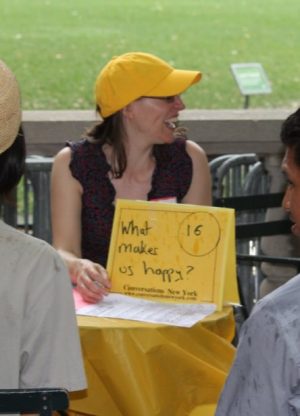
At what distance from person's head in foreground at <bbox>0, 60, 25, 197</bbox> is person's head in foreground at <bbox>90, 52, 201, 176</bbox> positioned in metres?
1.99

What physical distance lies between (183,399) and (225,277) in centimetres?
40

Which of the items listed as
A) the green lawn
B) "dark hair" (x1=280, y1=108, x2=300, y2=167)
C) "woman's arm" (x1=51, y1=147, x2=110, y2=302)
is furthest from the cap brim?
the green lawn

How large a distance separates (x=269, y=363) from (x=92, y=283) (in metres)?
1.64

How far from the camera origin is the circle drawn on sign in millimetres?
3730

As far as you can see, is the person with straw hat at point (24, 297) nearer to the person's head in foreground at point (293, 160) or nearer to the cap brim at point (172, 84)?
the person's head in foreground at point (293, 160)

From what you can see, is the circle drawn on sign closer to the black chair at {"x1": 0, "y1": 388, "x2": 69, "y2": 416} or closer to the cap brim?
the cap brim

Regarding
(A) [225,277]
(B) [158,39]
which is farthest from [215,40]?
(A) [225,277]

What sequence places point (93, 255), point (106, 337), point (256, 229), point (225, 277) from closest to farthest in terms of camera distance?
1. point (106, 337)
2. point (225, 277)
3. point (93, 255)
4. point (256, 229)

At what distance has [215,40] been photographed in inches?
792

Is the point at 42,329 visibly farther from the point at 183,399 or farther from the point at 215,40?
the point at 215,40

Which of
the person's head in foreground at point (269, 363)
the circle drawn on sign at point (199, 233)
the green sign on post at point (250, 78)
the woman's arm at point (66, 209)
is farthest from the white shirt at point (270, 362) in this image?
the green sign on post at point (250, 78)

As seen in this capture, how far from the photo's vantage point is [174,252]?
12.4 ft

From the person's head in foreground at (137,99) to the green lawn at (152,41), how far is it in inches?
408

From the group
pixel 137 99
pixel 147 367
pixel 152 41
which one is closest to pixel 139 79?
pixel 137 99
